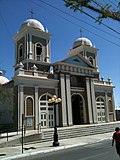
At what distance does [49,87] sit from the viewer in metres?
25.3

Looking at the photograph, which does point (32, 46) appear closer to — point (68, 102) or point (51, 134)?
point (68, 102)

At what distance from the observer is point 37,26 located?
30141 mm

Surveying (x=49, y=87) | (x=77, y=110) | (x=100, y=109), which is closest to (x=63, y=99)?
(x=49, y=87)

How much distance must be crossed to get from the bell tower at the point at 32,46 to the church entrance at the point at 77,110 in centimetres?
668

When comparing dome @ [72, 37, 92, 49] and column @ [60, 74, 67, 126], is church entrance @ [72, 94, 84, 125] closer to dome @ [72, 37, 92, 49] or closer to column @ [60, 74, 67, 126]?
column @ [60, 74, 67, 126]

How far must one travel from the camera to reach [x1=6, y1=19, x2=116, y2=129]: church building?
22828 mm

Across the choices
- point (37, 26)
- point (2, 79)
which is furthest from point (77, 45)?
point (2, 79)

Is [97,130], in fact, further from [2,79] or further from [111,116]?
[2,79]

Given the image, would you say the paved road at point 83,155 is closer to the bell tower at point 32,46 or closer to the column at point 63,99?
the column at point 63,99

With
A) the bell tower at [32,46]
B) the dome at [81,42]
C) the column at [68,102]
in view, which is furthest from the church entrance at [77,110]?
the dome at [81,42]

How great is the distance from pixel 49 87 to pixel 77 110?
7231 mm

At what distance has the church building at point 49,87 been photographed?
2283cm

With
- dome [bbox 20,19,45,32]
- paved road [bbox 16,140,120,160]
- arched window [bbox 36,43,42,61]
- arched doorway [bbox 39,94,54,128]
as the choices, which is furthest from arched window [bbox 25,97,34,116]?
dome [bbox 20,19,45,32]

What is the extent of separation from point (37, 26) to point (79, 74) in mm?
10192
